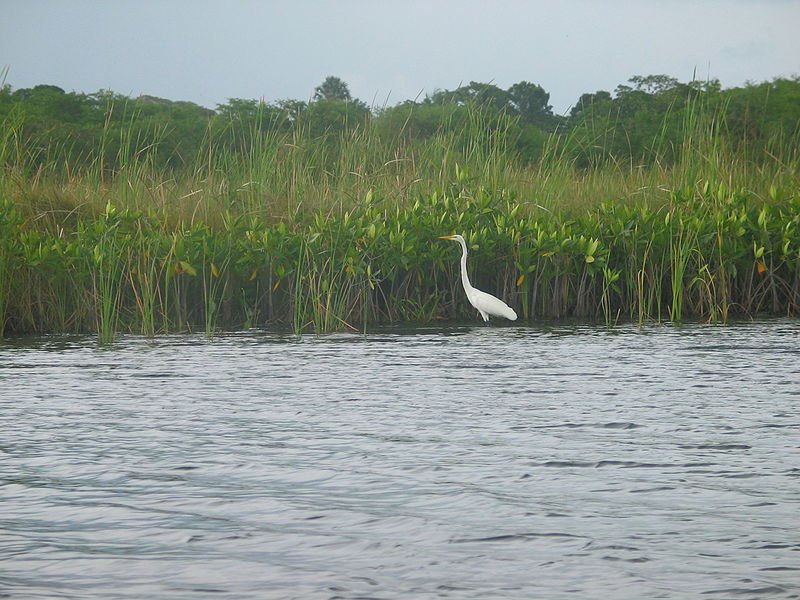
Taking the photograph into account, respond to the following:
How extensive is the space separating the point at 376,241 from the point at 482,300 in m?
1.13

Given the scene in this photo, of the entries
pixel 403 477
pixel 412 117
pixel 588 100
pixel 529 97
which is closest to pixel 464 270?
pixel 403 477

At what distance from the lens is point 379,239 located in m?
11.0

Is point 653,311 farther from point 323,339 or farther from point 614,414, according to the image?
point 614,414

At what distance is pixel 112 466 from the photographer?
4922mm

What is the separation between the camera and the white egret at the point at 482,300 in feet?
35.3

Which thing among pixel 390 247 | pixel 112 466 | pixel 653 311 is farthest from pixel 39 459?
pixel 653 311

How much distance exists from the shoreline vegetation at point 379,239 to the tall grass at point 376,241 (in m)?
0.02

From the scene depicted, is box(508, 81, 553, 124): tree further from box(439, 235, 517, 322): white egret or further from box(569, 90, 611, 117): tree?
box(439, 235, 517, 322): white egret

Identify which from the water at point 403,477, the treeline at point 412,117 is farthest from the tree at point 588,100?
the water at point 403,477

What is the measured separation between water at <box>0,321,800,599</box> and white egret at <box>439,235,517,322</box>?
2423 millimetres

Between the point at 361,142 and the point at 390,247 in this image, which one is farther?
the point at 361,142

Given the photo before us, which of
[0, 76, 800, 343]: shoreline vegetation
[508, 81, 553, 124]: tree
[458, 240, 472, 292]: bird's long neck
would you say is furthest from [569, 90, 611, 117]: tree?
[458, 240, 472, 292]: bird's long neck

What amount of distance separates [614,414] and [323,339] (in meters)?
4.07

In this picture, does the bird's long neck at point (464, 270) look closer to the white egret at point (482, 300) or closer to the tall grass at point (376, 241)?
the white egret at point (482, 300)
